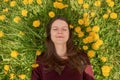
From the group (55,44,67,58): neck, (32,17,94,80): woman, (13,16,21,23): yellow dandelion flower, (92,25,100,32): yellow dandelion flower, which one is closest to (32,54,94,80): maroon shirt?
(32,17,94,80): woman

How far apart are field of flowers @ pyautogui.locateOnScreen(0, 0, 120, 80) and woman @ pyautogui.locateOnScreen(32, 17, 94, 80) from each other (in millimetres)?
233

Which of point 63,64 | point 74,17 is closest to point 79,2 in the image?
point 74,17

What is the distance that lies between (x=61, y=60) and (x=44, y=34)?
0.46 m

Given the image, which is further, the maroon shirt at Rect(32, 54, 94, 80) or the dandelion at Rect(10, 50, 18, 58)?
the dandelion at Rect(10, 50, 18, 58)

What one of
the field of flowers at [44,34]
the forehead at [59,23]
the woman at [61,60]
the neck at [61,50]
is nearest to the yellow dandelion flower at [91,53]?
the field of flowers at [44,34]

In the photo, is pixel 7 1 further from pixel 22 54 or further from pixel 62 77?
pixel 62 77

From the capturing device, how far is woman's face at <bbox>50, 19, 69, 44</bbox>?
104 inches

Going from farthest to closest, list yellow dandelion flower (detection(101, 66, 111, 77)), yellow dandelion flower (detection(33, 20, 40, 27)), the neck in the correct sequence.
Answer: yellow dandelion flower (detection(33, 20, 40, 27)) < yellow dandelion flower (detection(101, 66, 111, 77)) < the neck

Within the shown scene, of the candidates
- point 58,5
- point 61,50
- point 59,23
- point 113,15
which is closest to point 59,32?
point 59,23

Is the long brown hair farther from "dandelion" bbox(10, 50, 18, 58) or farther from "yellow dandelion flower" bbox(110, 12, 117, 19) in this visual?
"yellow dandelion flower" bbox(110, 12, 117, 19)

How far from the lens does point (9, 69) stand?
3.15 m

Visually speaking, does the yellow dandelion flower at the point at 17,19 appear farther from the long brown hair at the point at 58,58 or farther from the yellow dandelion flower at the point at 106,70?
the yellow dandelion flower at the point at 106,70

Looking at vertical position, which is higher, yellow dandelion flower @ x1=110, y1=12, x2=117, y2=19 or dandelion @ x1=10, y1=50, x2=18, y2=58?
yellow dandelion flower @ x1=110, y1=12, x2=117, y2=19

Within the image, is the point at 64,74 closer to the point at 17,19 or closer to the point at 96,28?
the point at 96,28
